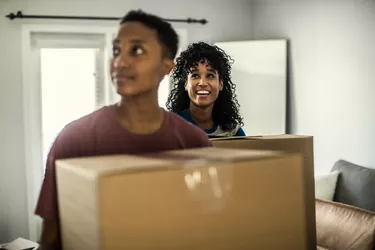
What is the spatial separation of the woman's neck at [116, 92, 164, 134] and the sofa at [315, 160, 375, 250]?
1.64 meters

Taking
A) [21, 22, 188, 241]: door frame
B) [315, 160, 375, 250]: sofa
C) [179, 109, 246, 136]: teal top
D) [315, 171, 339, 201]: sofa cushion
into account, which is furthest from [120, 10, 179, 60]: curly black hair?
[21, 22, 188, 241]: door frame

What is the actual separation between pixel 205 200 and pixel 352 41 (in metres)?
2.68

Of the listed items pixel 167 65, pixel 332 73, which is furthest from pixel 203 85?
pixel 332 73

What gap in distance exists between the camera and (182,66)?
2.11m

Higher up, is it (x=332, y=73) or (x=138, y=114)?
(x=332, y=73)

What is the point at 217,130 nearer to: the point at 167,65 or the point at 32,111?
the point at 167,65

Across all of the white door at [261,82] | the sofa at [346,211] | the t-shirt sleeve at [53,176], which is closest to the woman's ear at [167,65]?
the t-shirt sleeve at [53,176]

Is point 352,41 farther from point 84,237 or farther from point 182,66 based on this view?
point 84,237

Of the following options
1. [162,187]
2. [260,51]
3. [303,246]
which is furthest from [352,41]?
[162,187]

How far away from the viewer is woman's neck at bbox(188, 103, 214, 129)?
74.0 inches

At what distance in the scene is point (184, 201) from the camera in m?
0.86

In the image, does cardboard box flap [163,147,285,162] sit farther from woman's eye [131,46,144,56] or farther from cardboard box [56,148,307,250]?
woman's eye [131,46,144,56]

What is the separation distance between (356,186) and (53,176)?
2.39 m

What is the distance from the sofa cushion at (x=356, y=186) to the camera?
2.93 metres
